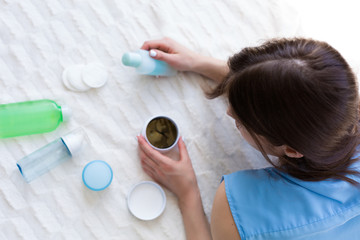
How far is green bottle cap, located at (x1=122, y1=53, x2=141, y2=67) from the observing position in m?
0.66

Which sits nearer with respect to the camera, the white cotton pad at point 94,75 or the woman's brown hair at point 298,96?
the woman's brown hair at point 298,96

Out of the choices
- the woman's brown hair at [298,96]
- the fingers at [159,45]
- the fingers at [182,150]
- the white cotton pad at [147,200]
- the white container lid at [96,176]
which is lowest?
the white cotton pad at [147,200]

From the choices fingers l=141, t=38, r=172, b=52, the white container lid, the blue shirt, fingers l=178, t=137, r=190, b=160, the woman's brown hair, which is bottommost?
the white container lid

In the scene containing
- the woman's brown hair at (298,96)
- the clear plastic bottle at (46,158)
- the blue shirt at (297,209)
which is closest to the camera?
the woman's brown hair at (298,96)

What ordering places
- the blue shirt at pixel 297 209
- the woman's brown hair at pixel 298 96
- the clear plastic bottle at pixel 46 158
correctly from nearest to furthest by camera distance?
the woman's brown hair at pixel 298 96
the blue shirt at pixel 297 209
the clear plastic bottle at pixel 46 158

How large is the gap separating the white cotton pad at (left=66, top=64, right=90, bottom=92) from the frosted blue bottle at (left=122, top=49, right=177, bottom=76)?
134 millimetres

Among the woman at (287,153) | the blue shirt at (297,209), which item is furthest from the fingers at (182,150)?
the blue shirt at (297,209)

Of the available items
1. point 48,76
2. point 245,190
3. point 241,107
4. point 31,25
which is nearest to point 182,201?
point 245,190

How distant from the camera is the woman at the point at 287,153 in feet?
1.58

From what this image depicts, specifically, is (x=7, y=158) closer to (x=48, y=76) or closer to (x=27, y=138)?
(x=27, y=138)

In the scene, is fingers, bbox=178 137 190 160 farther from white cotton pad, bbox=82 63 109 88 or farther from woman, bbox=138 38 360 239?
white cotton pad, bbox=82 63 109 88

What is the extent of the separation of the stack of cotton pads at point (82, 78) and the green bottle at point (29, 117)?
0.06 m

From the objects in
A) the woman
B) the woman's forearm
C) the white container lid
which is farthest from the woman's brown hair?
the white container lid

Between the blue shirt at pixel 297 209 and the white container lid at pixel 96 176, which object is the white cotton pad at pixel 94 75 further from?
the blue shirt at pixel 297 209
